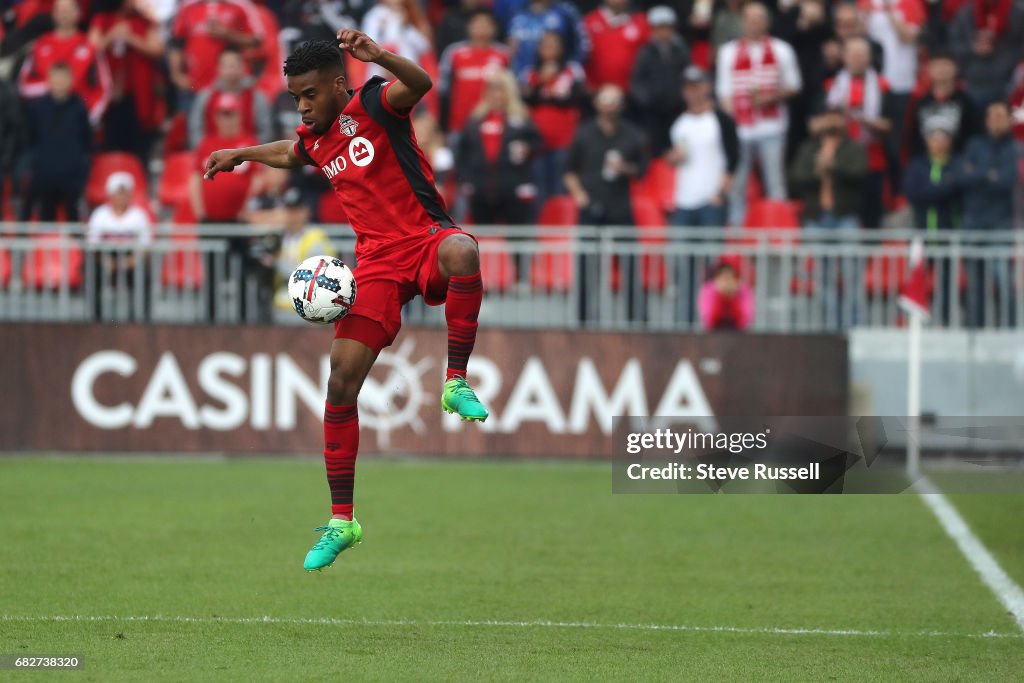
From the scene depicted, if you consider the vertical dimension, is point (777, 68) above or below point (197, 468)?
above

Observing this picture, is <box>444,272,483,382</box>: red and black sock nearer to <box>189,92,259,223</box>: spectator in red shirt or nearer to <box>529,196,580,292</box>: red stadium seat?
<box>529,196,580,292</box>: red stadium seat

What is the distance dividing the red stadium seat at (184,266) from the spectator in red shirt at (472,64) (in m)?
3.34

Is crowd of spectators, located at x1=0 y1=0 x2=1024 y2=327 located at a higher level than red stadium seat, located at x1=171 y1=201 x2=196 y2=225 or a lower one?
higher

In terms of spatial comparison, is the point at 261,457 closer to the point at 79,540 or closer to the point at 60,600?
the point at 79,540

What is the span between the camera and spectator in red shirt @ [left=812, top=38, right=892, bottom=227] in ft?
57.3

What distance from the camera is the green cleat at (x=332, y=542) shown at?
7.84 meters

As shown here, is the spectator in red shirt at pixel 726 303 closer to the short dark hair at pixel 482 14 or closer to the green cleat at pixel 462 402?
the short dark hair at pixel 482 14

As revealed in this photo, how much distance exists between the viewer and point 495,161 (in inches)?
681

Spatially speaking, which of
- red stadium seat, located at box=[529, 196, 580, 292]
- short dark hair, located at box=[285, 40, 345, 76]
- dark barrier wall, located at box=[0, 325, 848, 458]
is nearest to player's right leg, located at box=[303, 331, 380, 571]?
short dark hair, located at box=[285, 40, 345, 76]

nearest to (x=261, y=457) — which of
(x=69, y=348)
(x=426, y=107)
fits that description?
(x=69, y=348)

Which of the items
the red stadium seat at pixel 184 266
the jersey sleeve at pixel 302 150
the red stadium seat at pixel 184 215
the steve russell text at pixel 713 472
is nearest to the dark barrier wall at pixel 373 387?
the red stadium seat at pixel 184 266

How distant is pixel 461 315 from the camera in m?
8.15

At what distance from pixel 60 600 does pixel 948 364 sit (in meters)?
10.5

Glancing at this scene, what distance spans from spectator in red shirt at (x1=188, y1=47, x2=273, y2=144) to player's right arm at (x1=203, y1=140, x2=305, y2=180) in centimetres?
950
